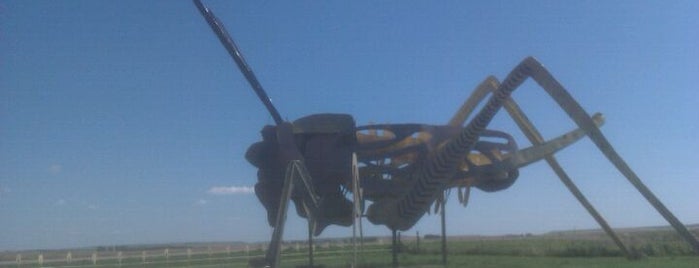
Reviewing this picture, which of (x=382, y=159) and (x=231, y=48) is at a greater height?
(x=231, y=48)

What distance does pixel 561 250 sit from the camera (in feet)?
122

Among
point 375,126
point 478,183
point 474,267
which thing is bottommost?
point 474,267

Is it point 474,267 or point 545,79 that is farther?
point 474,267

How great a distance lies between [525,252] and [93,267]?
2070 cm

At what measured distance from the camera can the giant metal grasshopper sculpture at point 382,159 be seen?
82.3 ft

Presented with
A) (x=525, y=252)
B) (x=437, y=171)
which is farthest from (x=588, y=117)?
(x=525, y=252)

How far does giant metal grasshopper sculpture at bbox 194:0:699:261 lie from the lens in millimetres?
25078

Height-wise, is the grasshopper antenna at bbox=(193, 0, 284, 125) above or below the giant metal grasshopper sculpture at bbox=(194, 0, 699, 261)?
above

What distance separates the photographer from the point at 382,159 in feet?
89.2

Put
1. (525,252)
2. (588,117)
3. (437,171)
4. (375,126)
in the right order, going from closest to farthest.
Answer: (588,117) < (437,171) < (375,126) < (525,252)

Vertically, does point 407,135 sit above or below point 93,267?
above

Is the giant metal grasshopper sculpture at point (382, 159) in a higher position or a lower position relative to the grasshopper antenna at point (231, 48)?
lower

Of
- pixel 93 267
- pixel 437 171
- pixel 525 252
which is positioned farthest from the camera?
pixel 525 252

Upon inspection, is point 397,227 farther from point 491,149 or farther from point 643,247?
point 643,247
